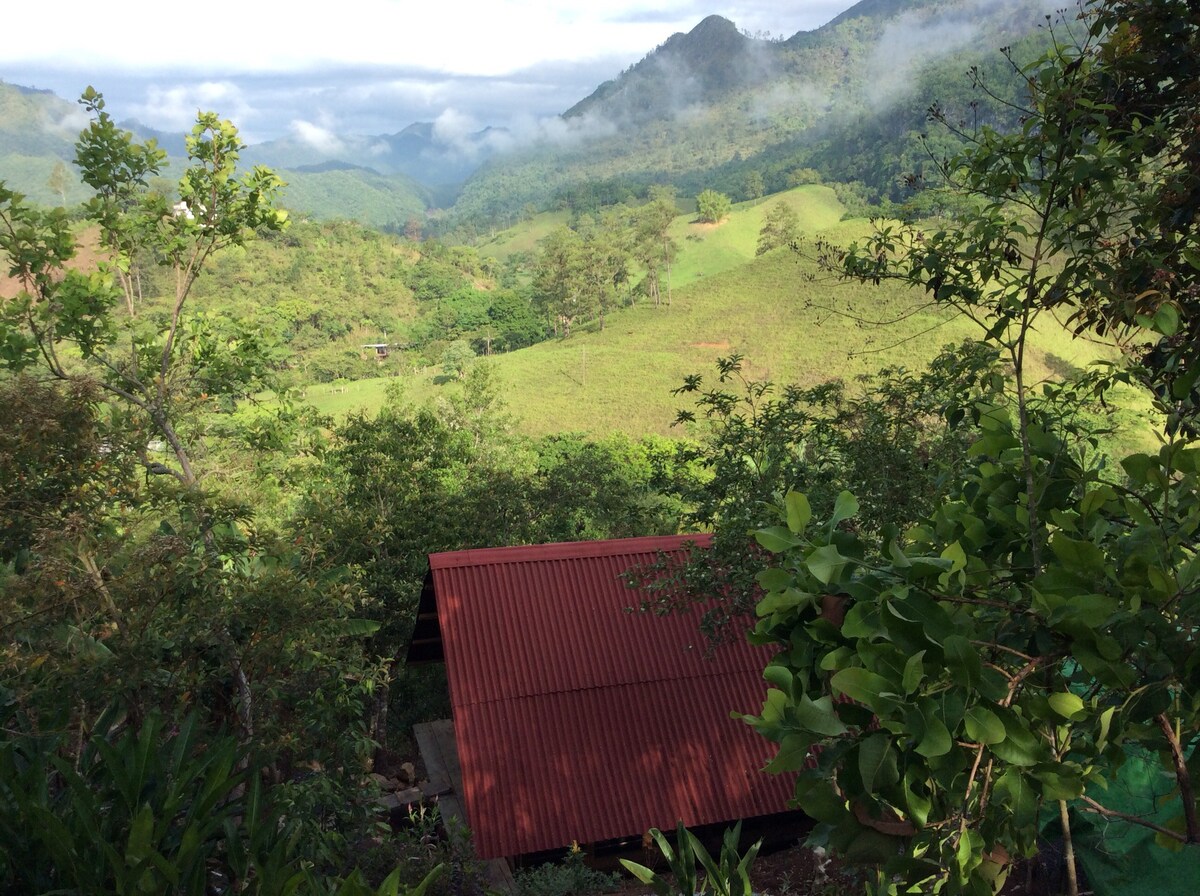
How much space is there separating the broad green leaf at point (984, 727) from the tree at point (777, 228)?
7218 centimetres

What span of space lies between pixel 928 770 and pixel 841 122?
5538 inches

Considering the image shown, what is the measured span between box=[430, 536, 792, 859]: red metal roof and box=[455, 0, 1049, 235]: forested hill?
82.6m

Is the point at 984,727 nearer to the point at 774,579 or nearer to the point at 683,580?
the point at 774,579

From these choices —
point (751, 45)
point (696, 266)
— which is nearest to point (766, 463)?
point (696, 266)

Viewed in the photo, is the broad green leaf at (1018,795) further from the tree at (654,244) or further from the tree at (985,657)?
the tree at (654,244)

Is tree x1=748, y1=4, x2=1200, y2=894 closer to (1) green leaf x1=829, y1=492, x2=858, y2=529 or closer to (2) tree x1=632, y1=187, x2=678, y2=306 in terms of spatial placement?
(1) green leaf x1=829, y1=492, x2=858, y2=529

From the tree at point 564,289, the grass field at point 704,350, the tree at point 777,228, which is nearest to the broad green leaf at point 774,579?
the grass field at point 704,350

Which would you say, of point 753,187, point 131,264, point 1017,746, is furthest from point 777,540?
point 753,187

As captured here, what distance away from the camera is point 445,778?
9.66m

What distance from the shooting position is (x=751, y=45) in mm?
198250

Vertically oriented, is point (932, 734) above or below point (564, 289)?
above

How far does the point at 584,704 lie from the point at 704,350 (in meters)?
47.3

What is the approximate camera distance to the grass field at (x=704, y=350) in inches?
1793

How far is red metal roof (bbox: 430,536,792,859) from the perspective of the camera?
302 inches
